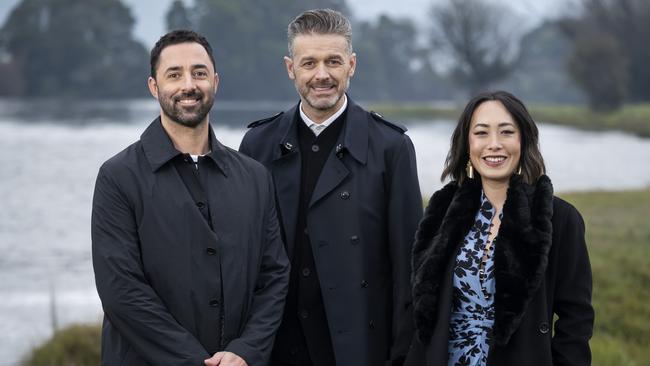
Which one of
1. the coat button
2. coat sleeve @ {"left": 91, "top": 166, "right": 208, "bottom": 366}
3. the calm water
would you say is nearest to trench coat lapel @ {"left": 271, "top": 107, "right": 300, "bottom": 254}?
coat sleeve @ {"left": 91, "top": 166, "right": 208, "bottom": 366}

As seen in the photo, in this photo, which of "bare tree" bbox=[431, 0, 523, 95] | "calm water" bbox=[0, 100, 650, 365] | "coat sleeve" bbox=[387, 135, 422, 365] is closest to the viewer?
"coat sleeve" bbox=[387, 135, 422, 365]

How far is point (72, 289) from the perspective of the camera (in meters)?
10.8

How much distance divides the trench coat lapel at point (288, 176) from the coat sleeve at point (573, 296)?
1.15m

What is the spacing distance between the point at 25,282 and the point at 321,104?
887cm

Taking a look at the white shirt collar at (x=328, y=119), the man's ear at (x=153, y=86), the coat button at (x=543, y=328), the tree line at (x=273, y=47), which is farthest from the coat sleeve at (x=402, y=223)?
the tree line at (x=273, y=47)

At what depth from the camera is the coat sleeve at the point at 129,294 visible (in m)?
3.16

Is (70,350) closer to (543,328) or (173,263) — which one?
(173,263)

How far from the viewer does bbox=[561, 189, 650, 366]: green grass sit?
656 centimetres

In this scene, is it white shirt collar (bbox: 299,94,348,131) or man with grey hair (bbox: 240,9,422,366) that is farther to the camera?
white shirt collar (bbox: 299,94,348,131)

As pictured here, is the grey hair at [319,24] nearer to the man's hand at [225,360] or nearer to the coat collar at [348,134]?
the coat collar at [348,134]

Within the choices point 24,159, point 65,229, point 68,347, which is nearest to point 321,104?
point 68,347

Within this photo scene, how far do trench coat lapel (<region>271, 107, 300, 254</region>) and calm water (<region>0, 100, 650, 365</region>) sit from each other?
15.6 ft

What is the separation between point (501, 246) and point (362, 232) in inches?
28.9

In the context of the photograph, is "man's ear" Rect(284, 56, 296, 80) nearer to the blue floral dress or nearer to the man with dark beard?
the man with dark beard
